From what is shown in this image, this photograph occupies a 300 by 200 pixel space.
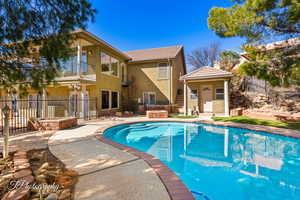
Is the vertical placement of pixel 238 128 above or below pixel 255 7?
below

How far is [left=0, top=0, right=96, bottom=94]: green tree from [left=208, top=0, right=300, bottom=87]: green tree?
7.43m

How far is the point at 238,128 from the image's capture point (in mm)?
8766

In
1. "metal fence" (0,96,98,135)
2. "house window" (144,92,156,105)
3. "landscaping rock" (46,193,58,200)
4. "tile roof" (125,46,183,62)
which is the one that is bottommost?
"landscaping rock" (46,193,58,200)

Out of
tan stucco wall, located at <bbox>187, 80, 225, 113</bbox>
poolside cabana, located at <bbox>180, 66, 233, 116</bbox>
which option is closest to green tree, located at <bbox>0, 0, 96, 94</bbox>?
poolside cabana, located at <bbox>180, 66, 233, 116</bbox>

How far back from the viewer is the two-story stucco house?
440 inches

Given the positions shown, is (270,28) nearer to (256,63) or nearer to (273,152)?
(256,63)

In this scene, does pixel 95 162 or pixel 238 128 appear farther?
pixel 238 128

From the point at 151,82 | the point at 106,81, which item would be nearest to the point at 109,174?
the point at 106,81

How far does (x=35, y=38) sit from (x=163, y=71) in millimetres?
14225

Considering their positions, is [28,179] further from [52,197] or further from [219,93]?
[219,93]

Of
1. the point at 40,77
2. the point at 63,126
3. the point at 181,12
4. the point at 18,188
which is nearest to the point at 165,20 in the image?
the point at 181,12

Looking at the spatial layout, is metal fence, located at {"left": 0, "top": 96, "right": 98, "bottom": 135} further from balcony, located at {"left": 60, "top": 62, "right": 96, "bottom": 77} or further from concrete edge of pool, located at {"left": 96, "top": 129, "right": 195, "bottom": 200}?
concrete edge of pool, located at {"left": 96, "top": 129, "right": 195, "bottom": 200}

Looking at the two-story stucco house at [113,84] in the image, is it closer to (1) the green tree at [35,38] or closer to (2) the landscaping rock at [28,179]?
(1) the green tree at [35,38]

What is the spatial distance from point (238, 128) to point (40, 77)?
386 inches
